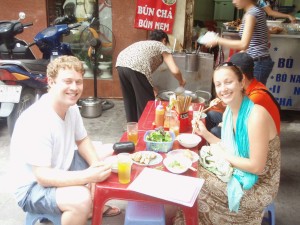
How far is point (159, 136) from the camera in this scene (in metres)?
2.28

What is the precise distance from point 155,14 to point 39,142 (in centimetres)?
369

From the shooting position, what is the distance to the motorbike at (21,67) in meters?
3.77

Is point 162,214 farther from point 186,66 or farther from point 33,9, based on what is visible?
point 33,9

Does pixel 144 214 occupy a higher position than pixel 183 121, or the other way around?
pixel 183 121

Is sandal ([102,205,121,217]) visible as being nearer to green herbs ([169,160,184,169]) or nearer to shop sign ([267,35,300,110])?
green herbs ([169,160,184,169])

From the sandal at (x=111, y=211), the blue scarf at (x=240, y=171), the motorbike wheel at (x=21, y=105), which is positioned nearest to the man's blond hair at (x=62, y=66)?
the blue scarf at (x=240, y=171)

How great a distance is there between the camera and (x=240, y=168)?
199cm

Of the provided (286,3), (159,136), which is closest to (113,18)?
(159,136)

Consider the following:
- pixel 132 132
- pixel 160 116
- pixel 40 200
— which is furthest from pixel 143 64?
pixel 40 200

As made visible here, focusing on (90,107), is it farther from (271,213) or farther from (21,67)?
(271,213)

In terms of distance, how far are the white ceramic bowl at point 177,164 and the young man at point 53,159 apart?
0.37 m

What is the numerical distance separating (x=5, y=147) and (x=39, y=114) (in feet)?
7.44

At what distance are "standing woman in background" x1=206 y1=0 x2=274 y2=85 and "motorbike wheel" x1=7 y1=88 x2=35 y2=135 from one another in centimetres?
221

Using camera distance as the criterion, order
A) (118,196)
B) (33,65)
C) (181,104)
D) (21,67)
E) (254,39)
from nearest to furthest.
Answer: (118,196)
(181,104)
(254,39)
(21,67)
(33,65)
